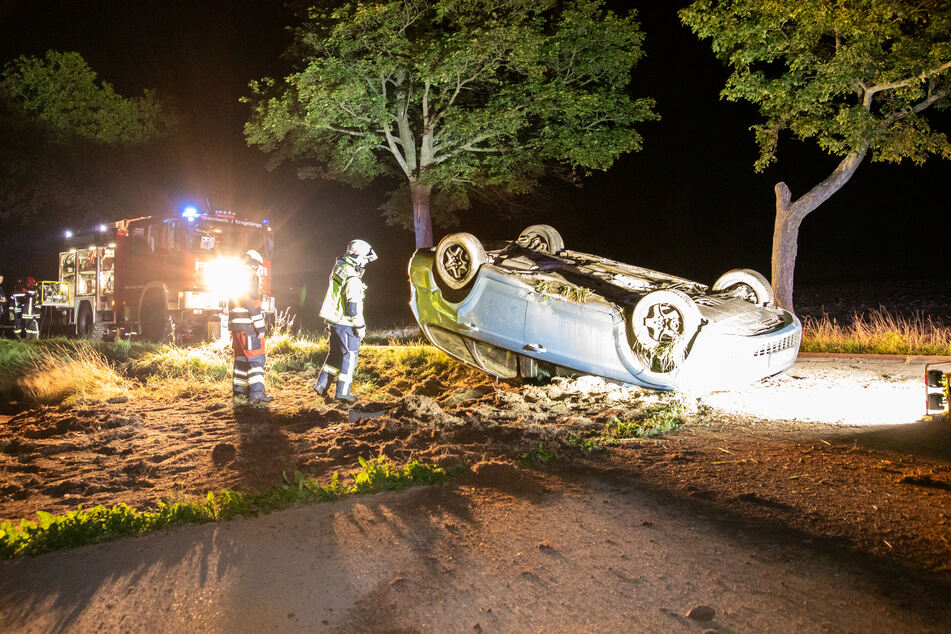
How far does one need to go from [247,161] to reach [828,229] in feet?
85.9

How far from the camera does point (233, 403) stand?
7.14 meters

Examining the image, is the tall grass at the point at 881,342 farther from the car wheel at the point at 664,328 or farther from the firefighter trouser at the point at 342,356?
the firefighter trouser at the point at 342,356

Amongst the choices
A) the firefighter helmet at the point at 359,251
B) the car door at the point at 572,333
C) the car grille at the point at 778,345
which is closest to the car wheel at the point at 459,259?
the car door at the point at 572,333

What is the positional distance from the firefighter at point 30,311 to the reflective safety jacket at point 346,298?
13052 millimetres

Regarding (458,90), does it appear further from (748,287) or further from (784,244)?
(748,287)

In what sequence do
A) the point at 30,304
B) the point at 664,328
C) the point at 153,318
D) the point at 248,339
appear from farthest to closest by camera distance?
the point at 30,304, the point at 153,318, the point at 248,339, the point at 664,328

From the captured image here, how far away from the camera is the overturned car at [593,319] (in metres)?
5.75

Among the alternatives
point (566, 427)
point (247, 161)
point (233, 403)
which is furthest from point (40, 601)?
point (247, 161)

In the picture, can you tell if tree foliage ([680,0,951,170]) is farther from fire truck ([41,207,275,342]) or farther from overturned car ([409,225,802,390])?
fire truck ([41,207,275,342])

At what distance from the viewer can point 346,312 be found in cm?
711

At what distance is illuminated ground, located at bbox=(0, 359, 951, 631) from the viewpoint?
2721 millimetres

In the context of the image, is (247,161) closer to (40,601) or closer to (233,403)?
(233,403)

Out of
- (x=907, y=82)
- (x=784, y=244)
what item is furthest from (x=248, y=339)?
(x=907, y=82)

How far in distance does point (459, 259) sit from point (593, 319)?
1662 mm
